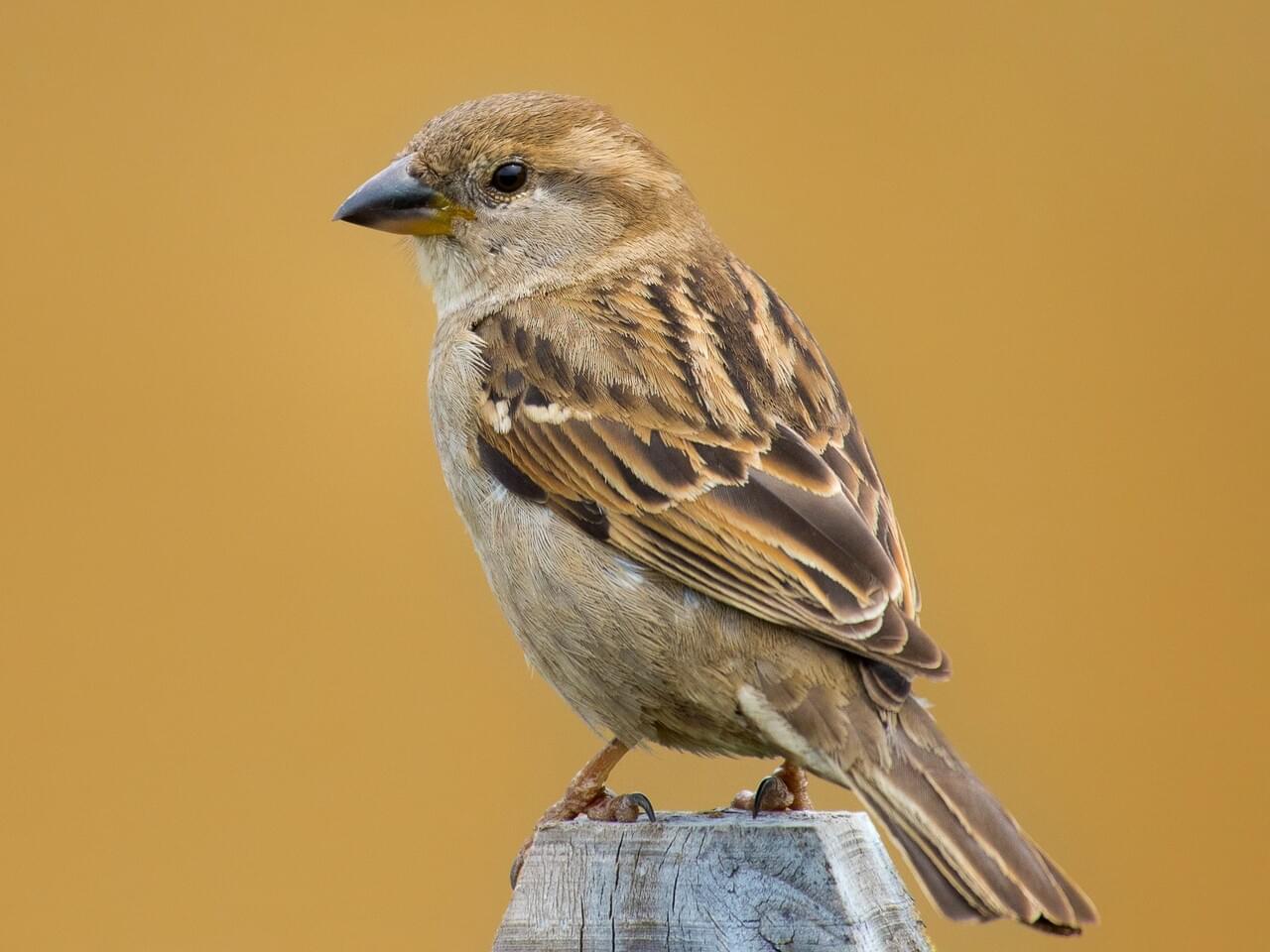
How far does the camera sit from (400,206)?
16.2 ft

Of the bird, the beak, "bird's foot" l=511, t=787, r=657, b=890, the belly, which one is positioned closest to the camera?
"bird's foot" l=511, t=787, r=657, b=890

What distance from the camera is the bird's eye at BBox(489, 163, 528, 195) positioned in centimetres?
500

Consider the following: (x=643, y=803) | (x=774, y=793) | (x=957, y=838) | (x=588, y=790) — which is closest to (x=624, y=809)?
(x=643, y=803)

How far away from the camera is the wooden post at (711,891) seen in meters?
2.84

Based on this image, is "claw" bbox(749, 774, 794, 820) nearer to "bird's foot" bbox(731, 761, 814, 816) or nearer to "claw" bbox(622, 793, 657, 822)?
"bird's foot" bbox(731, 761, 814, 816)

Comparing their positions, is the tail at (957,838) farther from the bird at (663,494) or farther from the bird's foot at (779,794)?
the bird's foot at (779,794)

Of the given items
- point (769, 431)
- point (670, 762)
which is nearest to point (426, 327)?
point (670, 762)

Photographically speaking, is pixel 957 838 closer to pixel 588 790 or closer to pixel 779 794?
pixel 779 794

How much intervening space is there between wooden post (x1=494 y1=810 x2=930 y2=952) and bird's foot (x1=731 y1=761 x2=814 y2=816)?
0.29 meters

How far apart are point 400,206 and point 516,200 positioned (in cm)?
32

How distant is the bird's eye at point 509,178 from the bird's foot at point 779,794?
71.2 inches

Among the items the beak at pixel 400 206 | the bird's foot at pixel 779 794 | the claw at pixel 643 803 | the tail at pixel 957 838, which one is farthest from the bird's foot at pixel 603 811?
the beak at pixel 400 206

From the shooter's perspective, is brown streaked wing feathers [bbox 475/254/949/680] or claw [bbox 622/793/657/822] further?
brown streaked wing feathers [bbox 475/254/949/680]

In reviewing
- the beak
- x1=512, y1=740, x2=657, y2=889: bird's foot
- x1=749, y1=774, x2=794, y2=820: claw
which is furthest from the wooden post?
the beak
